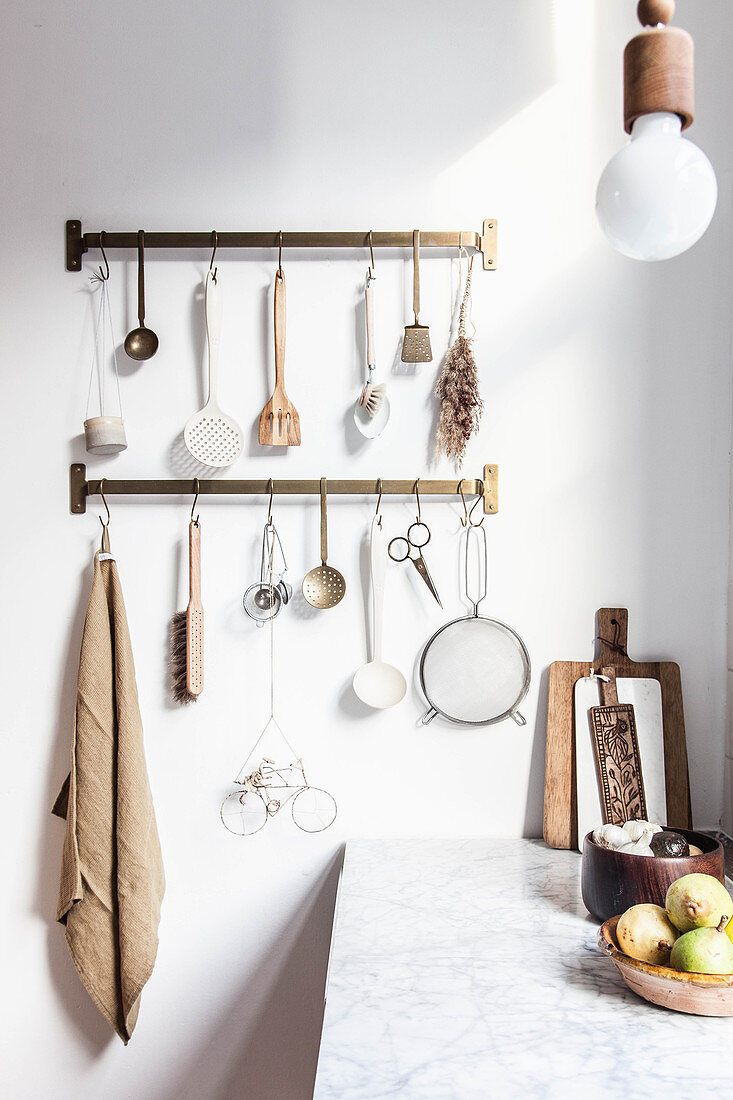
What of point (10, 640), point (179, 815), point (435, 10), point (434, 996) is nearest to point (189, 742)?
point (179, 815)

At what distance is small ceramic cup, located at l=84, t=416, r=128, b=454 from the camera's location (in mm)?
1382

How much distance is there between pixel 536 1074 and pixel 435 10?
5.03 ft

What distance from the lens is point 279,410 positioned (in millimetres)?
1424

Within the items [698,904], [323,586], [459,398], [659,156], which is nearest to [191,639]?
[323,586]

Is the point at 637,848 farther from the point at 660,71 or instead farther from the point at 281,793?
the point at 660,71

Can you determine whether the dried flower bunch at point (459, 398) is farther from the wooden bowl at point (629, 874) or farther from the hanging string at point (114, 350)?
the wooden bowl at point (629, 874)

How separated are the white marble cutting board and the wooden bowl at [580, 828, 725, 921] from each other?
0.92 feet

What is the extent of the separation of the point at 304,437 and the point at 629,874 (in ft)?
2.72

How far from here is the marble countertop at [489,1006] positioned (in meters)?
0.83

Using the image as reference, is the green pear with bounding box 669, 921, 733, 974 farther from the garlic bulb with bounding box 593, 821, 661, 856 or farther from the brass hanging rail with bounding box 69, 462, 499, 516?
the brass hanging rail with bounding box 69, 462, 499, 516

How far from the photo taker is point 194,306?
1455 millimetres

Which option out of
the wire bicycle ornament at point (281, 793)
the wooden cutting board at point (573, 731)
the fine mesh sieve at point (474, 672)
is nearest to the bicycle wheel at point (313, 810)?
the wire bicycle ornament at point (281, 793)

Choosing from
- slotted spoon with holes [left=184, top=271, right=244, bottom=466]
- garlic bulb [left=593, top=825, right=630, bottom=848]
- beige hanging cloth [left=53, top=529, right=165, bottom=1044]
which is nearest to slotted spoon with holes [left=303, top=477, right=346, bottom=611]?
slotted spoon with holes [left=184, top=271, right=244, bottom=466]

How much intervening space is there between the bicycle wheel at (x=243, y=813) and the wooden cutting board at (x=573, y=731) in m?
0.48
